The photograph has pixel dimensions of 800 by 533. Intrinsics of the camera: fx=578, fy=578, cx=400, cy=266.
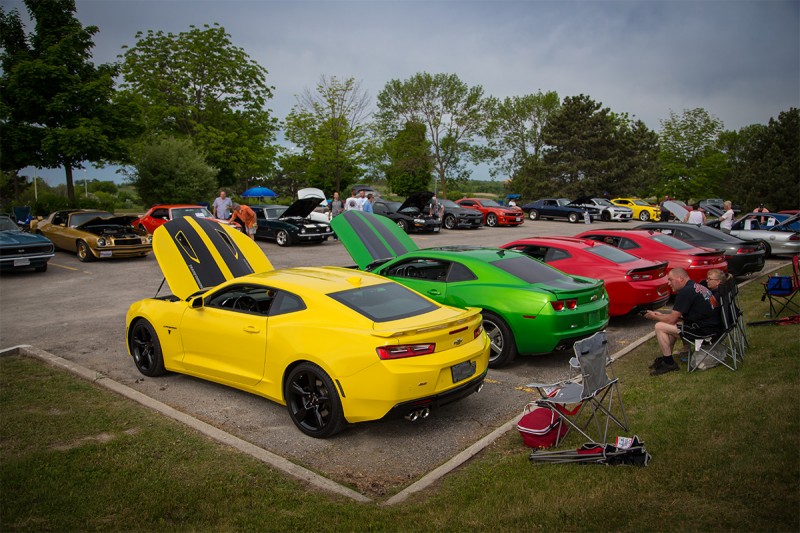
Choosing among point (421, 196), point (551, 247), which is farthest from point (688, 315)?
point (421, 196)

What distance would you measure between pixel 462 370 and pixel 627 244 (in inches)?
309

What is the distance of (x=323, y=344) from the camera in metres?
5.41

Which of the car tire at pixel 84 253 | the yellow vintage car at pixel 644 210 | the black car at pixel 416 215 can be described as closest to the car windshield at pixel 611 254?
the car tire at pixel 84 253

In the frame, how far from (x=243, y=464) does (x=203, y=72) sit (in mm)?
39868

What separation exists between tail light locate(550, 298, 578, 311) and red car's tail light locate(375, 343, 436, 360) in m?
2.70

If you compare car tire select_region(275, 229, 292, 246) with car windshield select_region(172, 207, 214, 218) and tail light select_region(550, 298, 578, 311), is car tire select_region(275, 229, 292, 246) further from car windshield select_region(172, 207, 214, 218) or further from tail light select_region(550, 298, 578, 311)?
tail light select_region(550, 298, 578, 311)

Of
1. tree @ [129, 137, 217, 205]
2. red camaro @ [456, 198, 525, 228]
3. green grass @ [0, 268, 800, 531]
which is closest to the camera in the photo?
green grass @ [0, 268, 800, 531]

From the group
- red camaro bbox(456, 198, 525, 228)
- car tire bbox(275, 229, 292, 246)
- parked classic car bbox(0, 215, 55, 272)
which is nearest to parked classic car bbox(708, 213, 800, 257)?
red camaro bbox(456, 198, 525, 228)

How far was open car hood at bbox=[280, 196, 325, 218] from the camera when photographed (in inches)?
818

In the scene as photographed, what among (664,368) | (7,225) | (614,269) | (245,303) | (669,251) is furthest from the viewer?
(7,225)

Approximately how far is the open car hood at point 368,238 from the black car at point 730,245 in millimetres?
Answer: 7041

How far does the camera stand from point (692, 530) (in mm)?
3443

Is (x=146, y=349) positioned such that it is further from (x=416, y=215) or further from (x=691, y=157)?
(x=691, y=157)

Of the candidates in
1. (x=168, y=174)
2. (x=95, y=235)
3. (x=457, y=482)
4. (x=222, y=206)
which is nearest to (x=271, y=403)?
(x=457, y=482)
